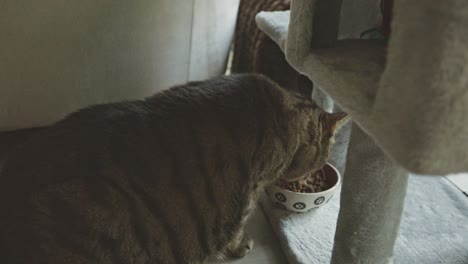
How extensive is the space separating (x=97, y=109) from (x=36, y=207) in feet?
0.73

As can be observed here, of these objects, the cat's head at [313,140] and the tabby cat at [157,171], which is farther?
the cat's head at [313,140]

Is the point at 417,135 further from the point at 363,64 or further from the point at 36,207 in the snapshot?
the point at 36,207

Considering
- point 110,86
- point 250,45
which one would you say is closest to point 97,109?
point 110,86

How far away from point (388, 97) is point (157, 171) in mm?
432

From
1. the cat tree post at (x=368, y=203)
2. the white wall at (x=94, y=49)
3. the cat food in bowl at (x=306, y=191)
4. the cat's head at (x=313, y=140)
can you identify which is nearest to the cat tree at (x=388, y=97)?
the cat tree post at (x=368, y=203)

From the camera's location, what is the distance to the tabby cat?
0.78m

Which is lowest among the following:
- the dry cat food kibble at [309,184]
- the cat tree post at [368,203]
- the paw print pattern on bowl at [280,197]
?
the paw print pattern on bowl at [280,197]

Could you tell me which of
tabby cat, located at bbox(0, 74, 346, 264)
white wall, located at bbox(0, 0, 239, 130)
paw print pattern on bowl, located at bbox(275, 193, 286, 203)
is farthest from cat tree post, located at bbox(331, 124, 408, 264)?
white wall, located at bbox(0, 0, 239, 130)

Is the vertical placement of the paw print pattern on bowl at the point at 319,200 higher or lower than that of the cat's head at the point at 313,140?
lower

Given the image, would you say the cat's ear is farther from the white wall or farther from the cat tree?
the white wall

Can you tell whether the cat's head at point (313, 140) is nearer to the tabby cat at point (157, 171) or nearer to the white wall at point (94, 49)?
the tabby cat at point (157, 171)

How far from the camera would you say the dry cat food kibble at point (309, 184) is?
3.99 feet

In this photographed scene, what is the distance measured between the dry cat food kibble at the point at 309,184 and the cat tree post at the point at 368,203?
0.26 metres

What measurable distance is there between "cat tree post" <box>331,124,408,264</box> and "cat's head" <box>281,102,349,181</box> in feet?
0.32
